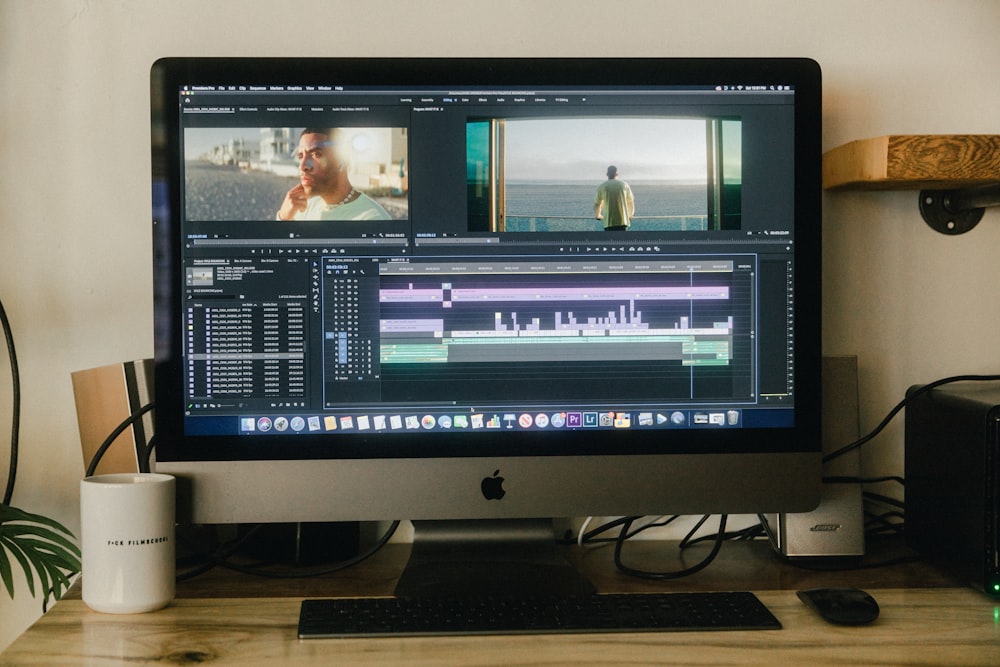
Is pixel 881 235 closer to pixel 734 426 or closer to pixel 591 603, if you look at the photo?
pixel 734 426

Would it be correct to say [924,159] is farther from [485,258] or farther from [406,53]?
[406,53]

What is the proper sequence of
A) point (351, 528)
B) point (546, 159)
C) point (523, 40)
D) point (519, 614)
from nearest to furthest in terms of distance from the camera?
1. point (519, 614)
2. point (546, 159)
3. point (351, 528)
4. point (523, 40)

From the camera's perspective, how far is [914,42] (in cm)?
120

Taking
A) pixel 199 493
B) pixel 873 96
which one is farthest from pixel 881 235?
pixel 199 493

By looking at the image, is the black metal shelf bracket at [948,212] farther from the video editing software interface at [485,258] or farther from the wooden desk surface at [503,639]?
the wooden desk surface at [503,639]

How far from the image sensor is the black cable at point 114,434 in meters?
0.95

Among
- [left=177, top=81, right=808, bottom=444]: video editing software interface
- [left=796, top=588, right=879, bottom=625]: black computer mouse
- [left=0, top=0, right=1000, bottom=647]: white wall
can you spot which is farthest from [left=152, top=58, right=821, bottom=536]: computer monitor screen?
[left=0, top=0, right=1000, bottom=647]: white wall

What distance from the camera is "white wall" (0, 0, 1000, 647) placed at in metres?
1.15

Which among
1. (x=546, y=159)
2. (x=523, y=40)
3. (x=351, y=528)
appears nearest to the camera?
(x=546, y=159)

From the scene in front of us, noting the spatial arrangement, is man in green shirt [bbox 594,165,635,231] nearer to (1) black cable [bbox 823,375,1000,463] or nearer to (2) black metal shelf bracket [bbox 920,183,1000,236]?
(1) black cable [bbox 823,375,1000,463]

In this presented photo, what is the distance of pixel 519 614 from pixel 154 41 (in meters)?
0.89

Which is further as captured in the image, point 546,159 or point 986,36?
point 986,36

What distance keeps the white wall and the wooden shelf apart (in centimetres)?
12

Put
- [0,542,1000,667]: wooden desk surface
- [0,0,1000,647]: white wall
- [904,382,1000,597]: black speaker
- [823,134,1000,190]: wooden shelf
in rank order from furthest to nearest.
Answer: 1. [0,0,1000,647]: white wall
2. [823,134,1000,190]: wooden shelf
3. [904,382,1000,597]: black speaker
4. [0,542,1000,667]: wooden desk surface
